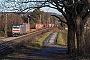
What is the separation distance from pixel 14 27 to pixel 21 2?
144 feet

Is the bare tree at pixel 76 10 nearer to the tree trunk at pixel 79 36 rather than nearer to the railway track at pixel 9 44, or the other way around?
the tree trunk at pixel 79 36

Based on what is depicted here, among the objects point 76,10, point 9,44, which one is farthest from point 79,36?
point 9,44

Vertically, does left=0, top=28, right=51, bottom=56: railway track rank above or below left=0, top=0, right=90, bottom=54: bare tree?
below

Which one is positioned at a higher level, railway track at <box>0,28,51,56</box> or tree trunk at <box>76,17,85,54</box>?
tree trunk at <box>76,17,85,54</box>

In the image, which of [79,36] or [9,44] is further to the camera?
[9,44]

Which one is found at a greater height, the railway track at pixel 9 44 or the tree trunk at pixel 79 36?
the tree trunk at pixel 79 36

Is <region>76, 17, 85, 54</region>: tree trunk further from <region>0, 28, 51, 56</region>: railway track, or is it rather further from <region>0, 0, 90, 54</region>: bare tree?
<region>0, 28, 51, 56</region>: railway track

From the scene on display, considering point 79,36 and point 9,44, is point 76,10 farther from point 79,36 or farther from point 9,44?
point 9,44

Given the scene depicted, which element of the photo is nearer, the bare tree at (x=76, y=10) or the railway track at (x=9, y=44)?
the bare tree at (x=76, y=10)

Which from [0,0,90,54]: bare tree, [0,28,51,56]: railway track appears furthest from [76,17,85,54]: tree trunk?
[0,28,51,56]: railway track

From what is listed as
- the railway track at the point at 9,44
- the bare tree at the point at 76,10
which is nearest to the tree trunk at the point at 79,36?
the bare tree at the point at 76,10

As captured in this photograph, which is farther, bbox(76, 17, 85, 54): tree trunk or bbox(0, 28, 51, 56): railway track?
bbox(0, 28, 51, 56): railway track

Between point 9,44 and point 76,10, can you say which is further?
point 9,44

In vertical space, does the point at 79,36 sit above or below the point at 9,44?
above
